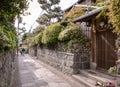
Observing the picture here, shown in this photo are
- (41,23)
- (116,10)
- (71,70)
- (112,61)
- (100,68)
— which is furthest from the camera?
(41,23)

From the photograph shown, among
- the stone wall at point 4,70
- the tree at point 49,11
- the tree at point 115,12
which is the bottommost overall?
the stone wall at point 4,70

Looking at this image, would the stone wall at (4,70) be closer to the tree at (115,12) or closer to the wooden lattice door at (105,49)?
the tree at (115,12)

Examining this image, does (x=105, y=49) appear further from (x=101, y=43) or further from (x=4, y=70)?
(x=4, y=70)

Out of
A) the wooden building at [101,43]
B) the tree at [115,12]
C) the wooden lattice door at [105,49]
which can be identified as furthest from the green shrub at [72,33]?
the tree at [115,12]

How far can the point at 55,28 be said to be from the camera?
1411 centimetres

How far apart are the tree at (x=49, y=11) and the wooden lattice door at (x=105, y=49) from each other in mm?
21615

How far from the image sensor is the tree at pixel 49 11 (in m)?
31.6

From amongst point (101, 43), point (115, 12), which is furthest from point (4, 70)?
point (101, 43)

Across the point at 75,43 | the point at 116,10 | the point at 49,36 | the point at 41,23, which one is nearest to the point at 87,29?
the point at 75,43

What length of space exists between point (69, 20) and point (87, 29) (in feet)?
7.10

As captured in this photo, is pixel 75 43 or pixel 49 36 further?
pixel 49 36

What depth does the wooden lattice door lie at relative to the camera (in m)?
8.94

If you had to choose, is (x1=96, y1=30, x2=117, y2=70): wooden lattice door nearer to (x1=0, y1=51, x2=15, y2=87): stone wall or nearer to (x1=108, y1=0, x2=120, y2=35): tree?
(x1=108, y1=0, x2=120, y2=35): tree

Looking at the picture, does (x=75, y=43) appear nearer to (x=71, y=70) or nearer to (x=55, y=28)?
(x=71, y=70)
